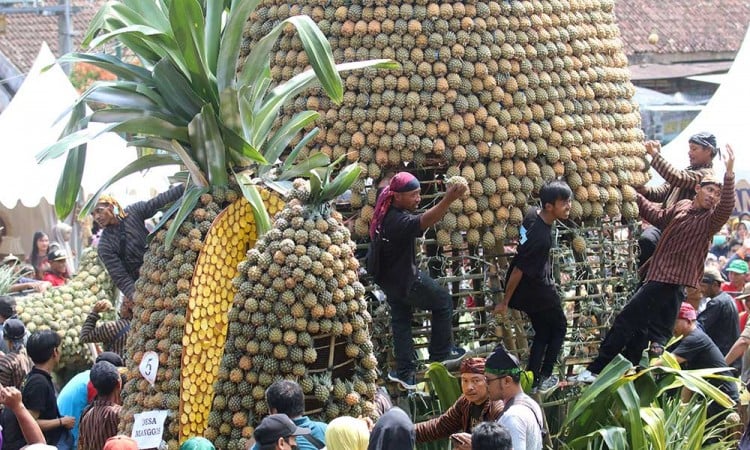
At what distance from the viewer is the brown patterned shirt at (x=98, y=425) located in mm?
9586

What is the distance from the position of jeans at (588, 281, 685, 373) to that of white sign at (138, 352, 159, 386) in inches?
151

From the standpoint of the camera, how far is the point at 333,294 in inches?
359

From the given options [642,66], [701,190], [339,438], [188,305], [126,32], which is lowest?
[339,438]

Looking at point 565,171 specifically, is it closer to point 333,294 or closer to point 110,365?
point 333,294

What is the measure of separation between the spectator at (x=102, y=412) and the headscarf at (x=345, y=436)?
2.74 meters

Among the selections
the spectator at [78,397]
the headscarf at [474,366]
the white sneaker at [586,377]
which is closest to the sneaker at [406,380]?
the white sneaker at [586,377]

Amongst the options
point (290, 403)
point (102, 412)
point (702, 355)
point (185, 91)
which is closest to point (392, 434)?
point (290, 403)

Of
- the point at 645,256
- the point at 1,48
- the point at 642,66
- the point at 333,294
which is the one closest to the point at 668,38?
the point at 642,66

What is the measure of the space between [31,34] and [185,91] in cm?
2775

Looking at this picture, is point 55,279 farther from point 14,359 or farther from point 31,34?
point 31,34

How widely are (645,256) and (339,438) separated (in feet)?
17.2

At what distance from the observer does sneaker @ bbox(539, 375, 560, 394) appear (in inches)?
422

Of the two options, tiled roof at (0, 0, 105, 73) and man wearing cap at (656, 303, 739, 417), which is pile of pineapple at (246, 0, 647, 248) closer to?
man wearing cap at (656, 303, 739, 417)

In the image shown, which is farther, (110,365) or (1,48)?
(1,48)
